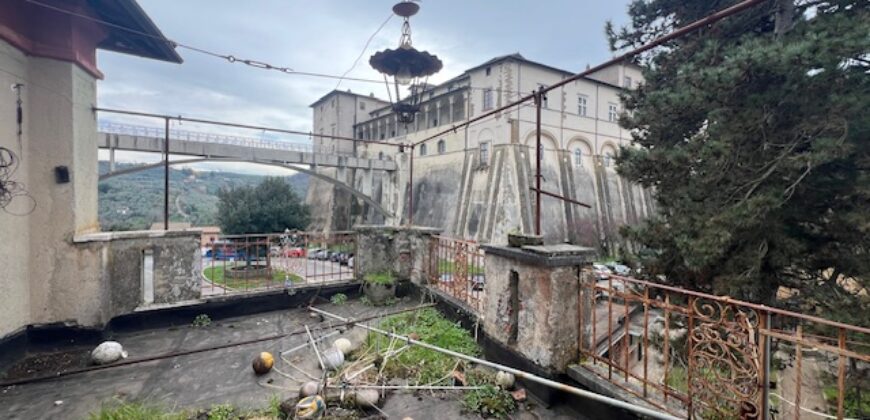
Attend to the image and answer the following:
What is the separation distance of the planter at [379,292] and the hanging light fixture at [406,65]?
2.97 m

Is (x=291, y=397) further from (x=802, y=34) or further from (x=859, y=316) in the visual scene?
(x=802, y=34)

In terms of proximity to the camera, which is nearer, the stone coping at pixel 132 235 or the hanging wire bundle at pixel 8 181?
the hanging wire bundle at pixel 8 181

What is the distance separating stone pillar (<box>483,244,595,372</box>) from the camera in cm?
313

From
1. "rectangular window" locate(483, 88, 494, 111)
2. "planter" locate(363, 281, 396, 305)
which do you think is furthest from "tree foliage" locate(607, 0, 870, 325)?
"rectangular window" locate(483, 88, 494, 111)

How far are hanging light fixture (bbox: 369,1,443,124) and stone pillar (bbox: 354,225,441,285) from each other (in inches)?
94.3

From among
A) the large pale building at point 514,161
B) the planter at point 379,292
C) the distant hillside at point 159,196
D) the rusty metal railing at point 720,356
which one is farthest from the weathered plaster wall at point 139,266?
the distant hillside at point 159,196

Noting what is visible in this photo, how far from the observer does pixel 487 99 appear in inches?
952

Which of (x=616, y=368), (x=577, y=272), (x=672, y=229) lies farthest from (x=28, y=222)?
(x=672, y=229)

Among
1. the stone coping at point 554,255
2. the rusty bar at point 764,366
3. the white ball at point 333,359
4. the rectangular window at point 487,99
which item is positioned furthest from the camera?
the rectangular window at point 487,99

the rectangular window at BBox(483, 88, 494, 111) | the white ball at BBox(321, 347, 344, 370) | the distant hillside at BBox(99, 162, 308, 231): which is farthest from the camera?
the distant hillside at BBox(99, 162, 308, 231)

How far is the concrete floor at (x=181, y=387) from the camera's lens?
10.5 ft

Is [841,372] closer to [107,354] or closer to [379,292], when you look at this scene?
[379,292]

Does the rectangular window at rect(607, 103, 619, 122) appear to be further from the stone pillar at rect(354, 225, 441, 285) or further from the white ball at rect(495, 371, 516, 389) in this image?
the white ball at rect(495, 371, 516, 389)

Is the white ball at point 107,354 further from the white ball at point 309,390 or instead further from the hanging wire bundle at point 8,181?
the white ball at point 309,390
